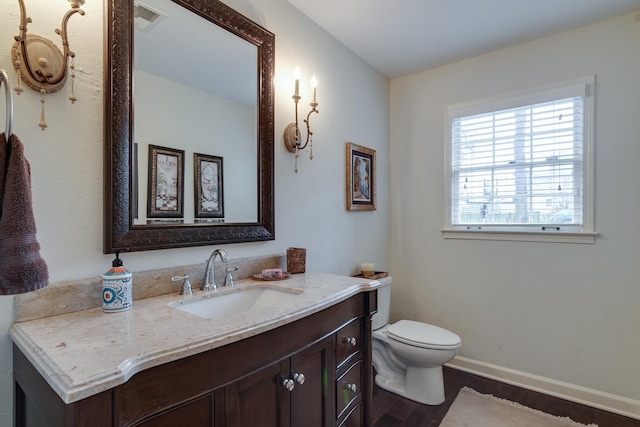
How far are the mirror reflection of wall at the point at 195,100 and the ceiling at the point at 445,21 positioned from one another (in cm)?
67

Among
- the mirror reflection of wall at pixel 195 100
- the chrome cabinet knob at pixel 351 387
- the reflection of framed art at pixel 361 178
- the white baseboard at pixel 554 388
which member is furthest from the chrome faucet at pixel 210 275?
the white baseboard at pixel 554 388

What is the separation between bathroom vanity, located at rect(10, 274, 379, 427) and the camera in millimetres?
696

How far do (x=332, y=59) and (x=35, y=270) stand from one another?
2067mm

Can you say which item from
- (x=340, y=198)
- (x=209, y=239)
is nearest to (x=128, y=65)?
(x=209, y=239)

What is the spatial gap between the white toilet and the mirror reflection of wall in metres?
1.28

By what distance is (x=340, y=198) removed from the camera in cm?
235

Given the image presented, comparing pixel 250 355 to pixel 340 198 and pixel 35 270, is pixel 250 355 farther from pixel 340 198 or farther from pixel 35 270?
pixel 340 198

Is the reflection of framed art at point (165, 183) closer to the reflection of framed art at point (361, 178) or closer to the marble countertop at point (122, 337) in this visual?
the marble countertop at point (122, 337)

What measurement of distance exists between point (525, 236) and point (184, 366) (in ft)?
7.85

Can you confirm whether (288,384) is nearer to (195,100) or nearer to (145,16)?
(195,100)

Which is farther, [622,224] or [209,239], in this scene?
[622,224]

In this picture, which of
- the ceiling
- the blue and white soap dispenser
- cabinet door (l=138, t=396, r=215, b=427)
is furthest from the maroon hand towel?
the ceiling

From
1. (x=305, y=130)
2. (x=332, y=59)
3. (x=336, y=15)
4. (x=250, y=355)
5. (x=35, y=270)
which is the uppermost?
(x=336, y=15)

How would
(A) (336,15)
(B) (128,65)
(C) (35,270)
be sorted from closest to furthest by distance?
(C) (35,270)
(B) (128,65)
(A) (336,15)
